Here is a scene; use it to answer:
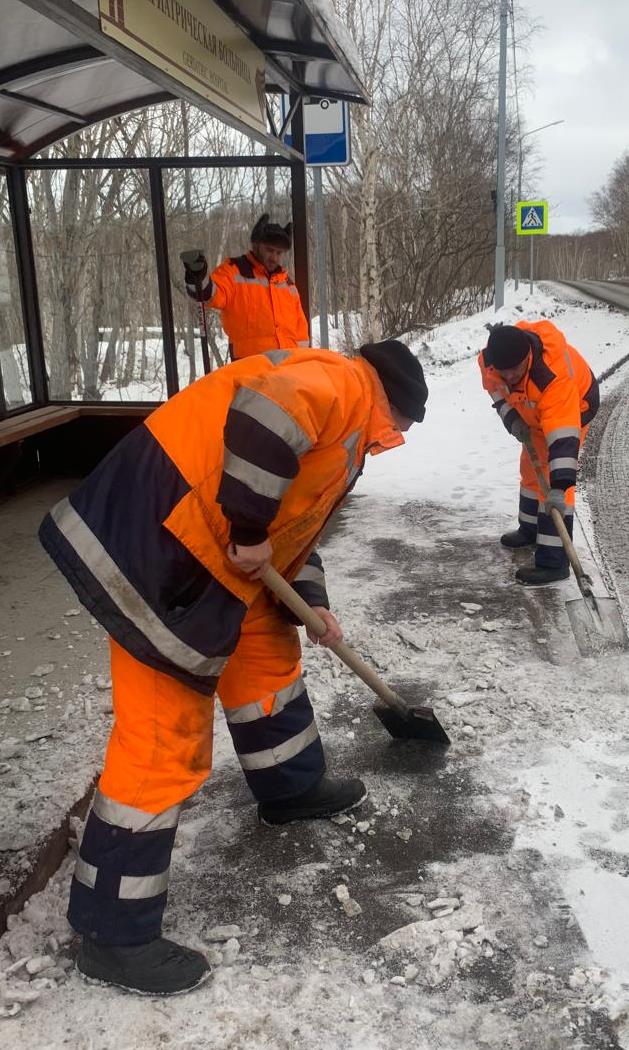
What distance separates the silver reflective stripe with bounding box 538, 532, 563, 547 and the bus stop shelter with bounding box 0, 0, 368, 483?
2.39 metres

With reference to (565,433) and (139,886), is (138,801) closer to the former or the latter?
(139,886)

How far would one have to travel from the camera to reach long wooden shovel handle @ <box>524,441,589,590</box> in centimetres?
432

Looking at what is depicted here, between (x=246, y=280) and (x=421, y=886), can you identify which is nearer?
(x=421, y=886)

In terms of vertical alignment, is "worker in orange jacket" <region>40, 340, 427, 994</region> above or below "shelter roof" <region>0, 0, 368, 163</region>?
below

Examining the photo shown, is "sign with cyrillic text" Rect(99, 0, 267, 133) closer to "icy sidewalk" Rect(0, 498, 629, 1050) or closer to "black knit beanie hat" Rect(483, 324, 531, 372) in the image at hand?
"black knit beanie hat" Rect(483, 324, 531, 372)

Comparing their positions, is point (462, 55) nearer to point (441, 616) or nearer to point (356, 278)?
point (356, 278)

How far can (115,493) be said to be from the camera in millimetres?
2086

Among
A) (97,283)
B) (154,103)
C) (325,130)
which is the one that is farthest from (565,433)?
(97,283)

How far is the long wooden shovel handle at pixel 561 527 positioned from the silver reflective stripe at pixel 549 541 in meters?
0.11

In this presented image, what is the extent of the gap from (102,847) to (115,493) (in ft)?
2.78

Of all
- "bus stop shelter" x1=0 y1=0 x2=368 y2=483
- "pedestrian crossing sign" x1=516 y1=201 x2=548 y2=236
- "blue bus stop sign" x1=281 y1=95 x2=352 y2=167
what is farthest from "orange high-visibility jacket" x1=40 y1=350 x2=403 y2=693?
"pedestrian crossing sign" x1=516 y1=201 x2=548 y2=236

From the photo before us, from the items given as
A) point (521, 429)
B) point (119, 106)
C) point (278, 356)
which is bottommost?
point (521, 429)

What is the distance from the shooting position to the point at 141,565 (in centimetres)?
204

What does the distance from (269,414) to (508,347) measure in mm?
2864
